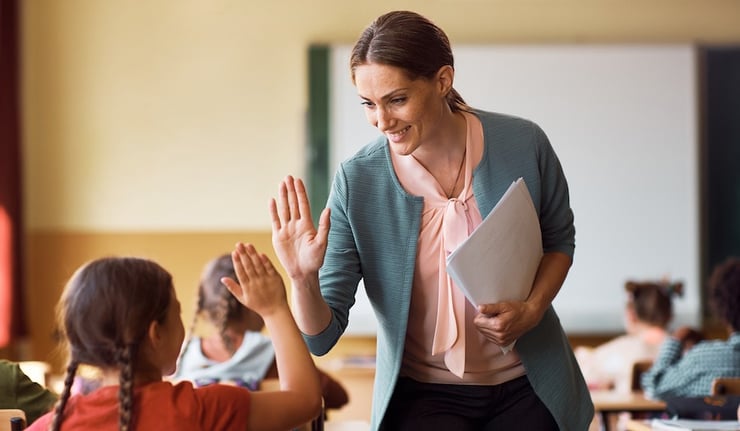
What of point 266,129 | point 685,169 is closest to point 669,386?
point 685,169

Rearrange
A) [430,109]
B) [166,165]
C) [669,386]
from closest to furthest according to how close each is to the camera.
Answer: [430,109], [669,386], [166,165]

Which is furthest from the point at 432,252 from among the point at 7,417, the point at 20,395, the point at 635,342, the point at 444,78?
the point at 635,342

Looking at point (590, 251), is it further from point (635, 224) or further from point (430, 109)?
point (430, 109)

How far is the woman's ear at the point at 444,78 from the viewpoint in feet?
6.30

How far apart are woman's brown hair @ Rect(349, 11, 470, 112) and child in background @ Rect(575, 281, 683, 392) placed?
308 cm

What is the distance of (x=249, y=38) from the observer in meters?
6.17

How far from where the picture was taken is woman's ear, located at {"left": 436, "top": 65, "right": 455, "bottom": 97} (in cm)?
192

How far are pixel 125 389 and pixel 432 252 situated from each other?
0.62m

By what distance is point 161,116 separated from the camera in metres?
6.16

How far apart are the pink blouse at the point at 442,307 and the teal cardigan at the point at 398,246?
0.02m

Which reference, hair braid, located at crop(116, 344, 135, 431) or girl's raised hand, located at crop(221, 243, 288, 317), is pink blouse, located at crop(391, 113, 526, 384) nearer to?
girl's raised hand, located at crop(221, 243, 288, 317)

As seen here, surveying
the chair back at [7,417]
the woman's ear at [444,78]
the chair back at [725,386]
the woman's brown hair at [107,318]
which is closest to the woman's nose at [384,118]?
the woman's ear at [444,78]

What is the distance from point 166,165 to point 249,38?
89 cm

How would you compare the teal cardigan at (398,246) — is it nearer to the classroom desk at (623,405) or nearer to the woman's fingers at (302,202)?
the woman's fingers at (302,202)
